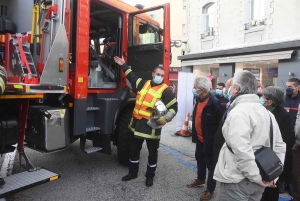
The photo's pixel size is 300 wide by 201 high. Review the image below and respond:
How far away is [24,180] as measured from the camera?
2.76 meters

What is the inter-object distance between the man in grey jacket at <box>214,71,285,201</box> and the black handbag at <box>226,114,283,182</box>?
40 mm

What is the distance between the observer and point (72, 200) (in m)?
3.20

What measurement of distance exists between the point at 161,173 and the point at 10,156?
245 centimetres

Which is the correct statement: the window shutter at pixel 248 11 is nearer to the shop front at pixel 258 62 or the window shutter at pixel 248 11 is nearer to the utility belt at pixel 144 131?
the shop front at pixel 258 62

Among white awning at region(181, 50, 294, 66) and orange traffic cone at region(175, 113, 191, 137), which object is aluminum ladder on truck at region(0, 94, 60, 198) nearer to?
orange traffic cone at region(175, 113, 191, 137)

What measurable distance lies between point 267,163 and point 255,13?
1059cm

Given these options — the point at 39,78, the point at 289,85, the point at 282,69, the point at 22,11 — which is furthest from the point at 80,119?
the point at 282,69

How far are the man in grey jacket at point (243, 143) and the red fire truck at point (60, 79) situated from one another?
192cm

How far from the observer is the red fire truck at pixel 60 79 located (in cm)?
283

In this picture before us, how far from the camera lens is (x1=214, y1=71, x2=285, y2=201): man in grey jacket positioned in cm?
185

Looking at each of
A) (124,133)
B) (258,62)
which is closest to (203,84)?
(124,133)

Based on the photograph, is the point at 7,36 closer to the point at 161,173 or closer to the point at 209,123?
the point at 209,123

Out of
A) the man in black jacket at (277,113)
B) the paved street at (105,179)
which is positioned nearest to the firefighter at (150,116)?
the paved street at (105,179)

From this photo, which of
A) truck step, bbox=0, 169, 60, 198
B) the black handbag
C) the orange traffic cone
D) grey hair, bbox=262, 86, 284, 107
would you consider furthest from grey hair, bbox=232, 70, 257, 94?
the orange traffic cone
